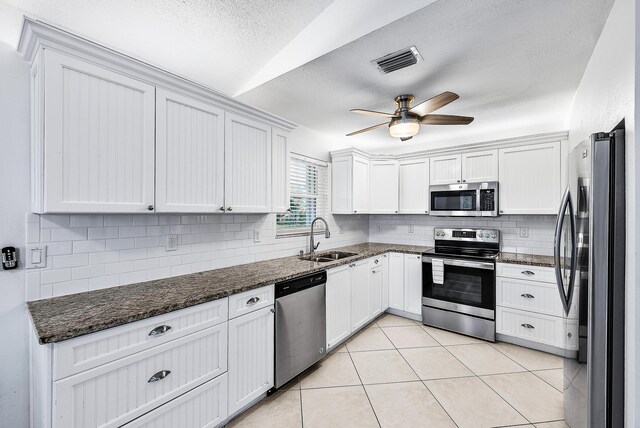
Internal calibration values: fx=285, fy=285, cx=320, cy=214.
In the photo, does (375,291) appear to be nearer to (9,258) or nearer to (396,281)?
(396,281)

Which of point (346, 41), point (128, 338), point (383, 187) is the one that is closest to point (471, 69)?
point (346, 41)

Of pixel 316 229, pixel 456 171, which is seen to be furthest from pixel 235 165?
pixel 456 171

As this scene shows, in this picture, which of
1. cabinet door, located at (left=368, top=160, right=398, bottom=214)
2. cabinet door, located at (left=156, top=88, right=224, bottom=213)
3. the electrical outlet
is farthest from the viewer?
cabinet door, located at (left=368, top=160, right=398, bottom=214)

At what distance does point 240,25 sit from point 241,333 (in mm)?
2047

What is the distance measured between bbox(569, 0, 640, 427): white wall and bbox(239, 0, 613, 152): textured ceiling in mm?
209

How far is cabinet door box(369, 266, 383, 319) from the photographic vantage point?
3469 millimetres

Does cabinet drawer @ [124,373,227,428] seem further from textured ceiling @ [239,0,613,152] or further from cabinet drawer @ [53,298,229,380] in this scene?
textured ceiling @ [239,0,613,152]

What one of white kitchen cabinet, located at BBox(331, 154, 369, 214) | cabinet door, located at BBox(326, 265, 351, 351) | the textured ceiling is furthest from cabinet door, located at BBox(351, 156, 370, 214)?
cabinet door, located at BBox(326, 265, 351, 351)

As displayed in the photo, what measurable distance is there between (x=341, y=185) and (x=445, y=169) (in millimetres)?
1384

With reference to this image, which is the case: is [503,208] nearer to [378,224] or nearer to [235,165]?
[378,224]

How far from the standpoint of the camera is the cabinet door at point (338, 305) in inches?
108

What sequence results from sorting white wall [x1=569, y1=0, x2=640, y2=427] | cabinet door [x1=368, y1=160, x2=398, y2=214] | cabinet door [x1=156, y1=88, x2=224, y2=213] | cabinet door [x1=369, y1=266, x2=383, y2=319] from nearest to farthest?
white wall [x1=569, y1=0, x2=640, y2=427]
cabinet door [x1=156, y1=88, x2=224, y2=213]
cabinet door [x1=369, y1=266, x2=383, y2=319]
cabinet door [x1=368, y1=160, x2=398, y2=214]

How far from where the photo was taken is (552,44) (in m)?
1.87

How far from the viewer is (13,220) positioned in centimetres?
158
